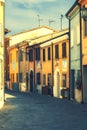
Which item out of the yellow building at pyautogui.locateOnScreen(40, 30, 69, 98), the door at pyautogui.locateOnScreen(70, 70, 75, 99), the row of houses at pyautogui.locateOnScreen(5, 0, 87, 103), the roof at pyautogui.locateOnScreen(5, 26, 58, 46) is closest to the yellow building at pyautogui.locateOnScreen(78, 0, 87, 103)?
the row of houses at pyautogui.locateOnScreen(5, 0, 87, 103)

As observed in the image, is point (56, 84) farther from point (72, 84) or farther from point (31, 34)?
point (31, 34)

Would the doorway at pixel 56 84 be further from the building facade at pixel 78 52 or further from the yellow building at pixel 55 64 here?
the building facade at pixel 78 52

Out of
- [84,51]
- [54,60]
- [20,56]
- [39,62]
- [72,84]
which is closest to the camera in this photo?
[84,51]

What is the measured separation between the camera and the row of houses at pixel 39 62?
136 feet

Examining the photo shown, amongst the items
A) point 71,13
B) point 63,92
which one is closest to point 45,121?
point 71,13

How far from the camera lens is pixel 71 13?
113ft

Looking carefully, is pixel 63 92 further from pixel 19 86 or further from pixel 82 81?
pixel 19 86

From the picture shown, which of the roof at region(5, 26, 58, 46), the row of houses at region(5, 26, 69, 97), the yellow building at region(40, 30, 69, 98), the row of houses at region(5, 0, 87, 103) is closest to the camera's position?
the row of houses at region(5, 0, 87, 103)

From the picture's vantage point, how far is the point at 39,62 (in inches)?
1991

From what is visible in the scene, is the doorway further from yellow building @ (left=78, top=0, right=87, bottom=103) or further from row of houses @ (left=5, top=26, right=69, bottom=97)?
yellow building @ (left=78, top=0, right=87, bottom=103)

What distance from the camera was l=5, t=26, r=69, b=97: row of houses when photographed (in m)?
41.6

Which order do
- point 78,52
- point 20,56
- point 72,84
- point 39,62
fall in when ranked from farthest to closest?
point 20,56 < point 39,62 < point 72,84 < point 78,52

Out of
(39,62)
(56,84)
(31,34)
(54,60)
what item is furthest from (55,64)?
(31,34)

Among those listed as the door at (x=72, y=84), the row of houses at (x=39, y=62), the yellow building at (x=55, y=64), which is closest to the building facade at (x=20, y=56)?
the row of houses at (x=39, y=62)
